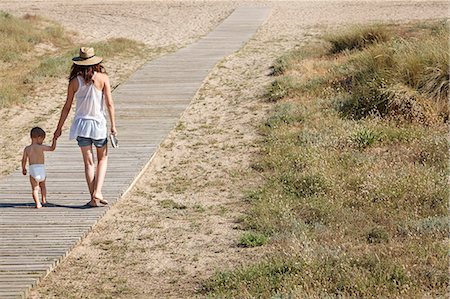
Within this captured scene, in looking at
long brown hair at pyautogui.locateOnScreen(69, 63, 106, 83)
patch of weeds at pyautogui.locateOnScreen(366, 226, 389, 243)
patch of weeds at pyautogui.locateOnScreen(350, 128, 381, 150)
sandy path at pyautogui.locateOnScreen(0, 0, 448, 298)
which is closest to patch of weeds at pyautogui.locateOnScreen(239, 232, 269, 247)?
sandy path at pyautogui.locateOnScreen(0, 0, 448, 298)

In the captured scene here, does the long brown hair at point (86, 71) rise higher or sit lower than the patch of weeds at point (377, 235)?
higher

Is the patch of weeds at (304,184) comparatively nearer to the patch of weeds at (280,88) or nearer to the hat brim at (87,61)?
the hat brim at (87,61)

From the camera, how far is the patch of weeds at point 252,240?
7258 millimetres

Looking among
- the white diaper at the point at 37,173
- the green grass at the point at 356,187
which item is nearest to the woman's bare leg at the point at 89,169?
the white diaper at the point at 37,173

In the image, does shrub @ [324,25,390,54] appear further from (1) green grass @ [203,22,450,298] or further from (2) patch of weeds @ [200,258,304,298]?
(2) patch of weeds @ [200,258,304,298]

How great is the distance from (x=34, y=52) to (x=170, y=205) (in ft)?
42.9

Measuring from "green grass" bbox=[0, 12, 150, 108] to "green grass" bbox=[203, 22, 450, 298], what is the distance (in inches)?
202

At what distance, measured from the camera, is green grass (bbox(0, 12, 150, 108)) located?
16.2m

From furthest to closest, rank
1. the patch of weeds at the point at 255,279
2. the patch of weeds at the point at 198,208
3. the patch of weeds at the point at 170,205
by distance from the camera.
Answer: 1. the patch of weeds at the point at 170,205
2. the patch of weeds at the point at 198,208
3. the patch of weeds at the point at 255,279

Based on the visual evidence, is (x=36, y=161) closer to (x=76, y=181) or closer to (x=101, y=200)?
(x=101, y=200)

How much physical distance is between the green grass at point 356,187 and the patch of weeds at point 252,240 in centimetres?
10

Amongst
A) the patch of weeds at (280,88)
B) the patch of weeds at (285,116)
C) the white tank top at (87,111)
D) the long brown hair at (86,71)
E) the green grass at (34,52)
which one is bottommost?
the green grass at (34,52)

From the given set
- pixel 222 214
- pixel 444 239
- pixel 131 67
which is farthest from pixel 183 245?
pixel 131 67

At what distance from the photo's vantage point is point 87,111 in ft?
26.7
